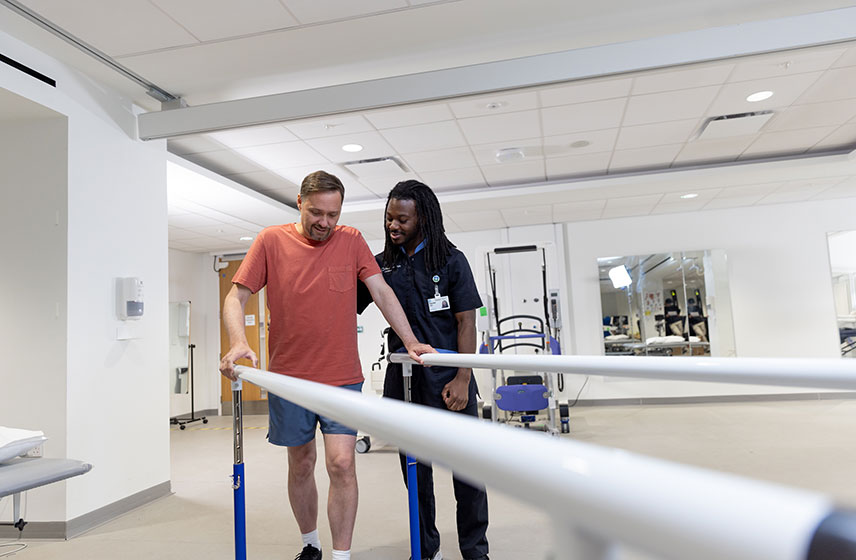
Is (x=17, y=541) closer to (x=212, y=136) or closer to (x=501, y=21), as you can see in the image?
(x=212, y=136)

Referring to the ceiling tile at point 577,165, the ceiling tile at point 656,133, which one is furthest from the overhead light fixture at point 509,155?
the ceiling tile at point 656,133

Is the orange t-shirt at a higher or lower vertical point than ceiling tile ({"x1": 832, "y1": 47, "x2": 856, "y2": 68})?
lower

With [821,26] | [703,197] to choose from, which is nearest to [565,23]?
[821,26]

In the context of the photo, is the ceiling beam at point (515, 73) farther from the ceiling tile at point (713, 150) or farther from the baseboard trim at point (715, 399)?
the baseboard trim at point (715, 399)

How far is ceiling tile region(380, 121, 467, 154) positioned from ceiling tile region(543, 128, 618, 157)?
2.60 feet

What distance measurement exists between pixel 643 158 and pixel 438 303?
411 centimetres

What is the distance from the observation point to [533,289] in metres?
8.12

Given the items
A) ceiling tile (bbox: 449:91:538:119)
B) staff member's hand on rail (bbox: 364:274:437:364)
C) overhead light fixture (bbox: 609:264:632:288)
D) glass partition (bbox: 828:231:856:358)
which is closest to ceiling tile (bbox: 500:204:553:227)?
overhead light fixture (bbox: 609:264:632:288)

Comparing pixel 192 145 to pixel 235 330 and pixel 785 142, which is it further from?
pixel 785 142

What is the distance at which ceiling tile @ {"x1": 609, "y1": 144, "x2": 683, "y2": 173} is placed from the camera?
17.7 ft

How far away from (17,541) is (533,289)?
20.7ft

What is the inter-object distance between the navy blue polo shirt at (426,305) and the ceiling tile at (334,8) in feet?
4.48

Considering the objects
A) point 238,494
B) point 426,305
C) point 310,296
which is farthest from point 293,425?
point 426,305

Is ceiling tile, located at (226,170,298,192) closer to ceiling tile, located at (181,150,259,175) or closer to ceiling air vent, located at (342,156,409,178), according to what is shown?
ceiling tile, located at (181,150,259,175)
